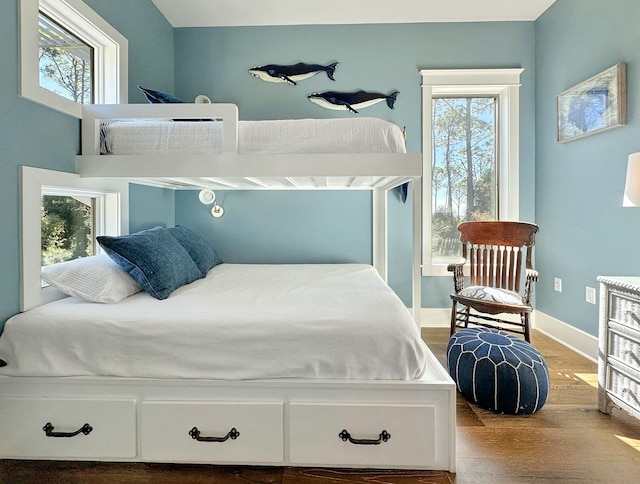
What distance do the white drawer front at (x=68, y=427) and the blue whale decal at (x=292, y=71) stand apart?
8.53 feet

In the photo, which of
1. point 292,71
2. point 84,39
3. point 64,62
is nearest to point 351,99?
point 292,71

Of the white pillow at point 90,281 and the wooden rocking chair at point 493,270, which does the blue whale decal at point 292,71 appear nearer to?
the wooden rocking chair at point 493,270

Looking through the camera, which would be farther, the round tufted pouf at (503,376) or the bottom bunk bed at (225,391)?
the round tufted pouf at (503,376)

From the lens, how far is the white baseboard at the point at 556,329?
2.50 m

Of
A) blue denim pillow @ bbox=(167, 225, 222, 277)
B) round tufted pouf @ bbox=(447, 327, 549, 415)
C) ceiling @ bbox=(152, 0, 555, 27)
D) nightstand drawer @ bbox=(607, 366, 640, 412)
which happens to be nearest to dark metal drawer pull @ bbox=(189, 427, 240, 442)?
blue denim pillow @ bbox=(167, 225, 222, 277)

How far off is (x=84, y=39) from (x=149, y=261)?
1.37m

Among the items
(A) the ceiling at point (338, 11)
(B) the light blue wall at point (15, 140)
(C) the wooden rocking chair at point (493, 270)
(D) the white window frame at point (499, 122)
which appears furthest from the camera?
(D) the white window frame at point (499, 122)

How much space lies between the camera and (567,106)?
2.63m

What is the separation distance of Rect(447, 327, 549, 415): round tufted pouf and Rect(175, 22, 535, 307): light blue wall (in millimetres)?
1236

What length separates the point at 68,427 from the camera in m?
1.41

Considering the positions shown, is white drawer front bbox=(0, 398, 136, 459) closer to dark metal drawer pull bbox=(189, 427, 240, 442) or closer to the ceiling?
dark metal drawer pull bbox=(189, 427, 240, 442)

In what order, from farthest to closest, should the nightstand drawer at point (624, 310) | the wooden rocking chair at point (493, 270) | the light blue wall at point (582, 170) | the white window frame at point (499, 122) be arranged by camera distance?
the white window frame at point (499, 122) < the wooden rocking chair at point (493, 270) < the light blue wall at point (582, 170) < the nightstand drawer at point (624, 310)

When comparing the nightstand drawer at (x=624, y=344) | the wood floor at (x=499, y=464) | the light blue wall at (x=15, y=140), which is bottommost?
the wood floor at (x=499, y=464)

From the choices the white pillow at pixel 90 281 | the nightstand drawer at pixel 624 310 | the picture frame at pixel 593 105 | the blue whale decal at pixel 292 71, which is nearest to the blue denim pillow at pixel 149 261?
the white pillow at pixel 90 281
